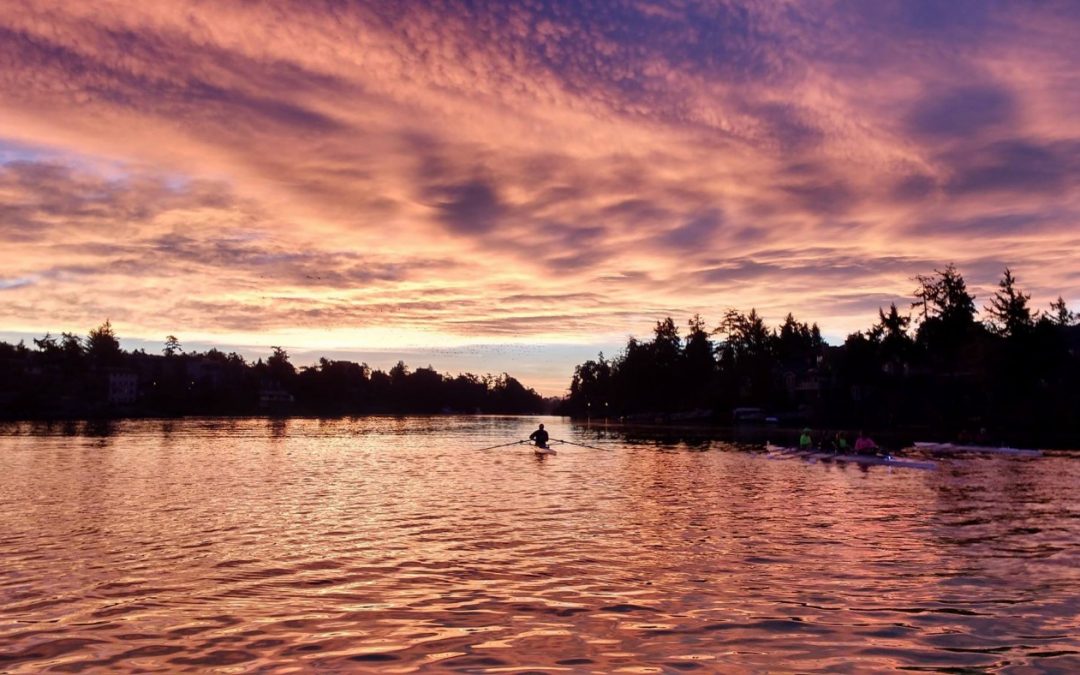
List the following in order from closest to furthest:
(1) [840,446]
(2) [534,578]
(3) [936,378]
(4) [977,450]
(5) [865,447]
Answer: (2) [534,578]
(5) [865,447]
(1) [840,446]
(4) [977,450]
(3) [936,378]

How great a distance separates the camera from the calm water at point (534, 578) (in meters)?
11.4

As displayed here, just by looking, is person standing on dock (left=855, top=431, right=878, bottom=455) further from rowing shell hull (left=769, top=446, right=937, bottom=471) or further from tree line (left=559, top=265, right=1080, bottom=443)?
tree line (left=559, top=265, right=1080, bottom=443)

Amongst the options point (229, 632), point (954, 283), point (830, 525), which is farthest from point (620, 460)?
point (954, 283)

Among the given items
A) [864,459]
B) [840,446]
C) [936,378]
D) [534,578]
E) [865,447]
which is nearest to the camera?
[534,578]

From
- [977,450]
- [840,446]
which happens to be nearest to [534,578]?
[840,446]

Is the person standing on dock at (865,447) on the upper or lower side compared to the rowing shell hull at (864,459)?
upper

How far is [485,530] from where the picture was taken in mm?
22953

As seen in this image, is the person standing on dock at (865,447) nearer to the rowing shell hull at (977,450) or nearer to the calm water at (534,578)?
the rowing shell hull at (977,450)

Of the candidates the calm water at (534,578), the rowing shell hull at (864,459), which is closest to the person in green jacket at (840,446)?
the rowing shell hull at (864,459)

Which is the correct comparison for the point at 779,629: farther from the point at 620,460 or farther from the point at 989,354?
the point at 989,354

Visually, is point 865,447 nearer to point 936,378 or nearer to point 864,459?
point 864,459

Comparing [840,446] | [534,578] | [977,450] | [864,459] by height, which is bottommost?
[977,450]

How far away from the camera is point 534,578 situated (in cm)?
1644

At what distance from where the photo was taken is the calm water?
37.5 feet
